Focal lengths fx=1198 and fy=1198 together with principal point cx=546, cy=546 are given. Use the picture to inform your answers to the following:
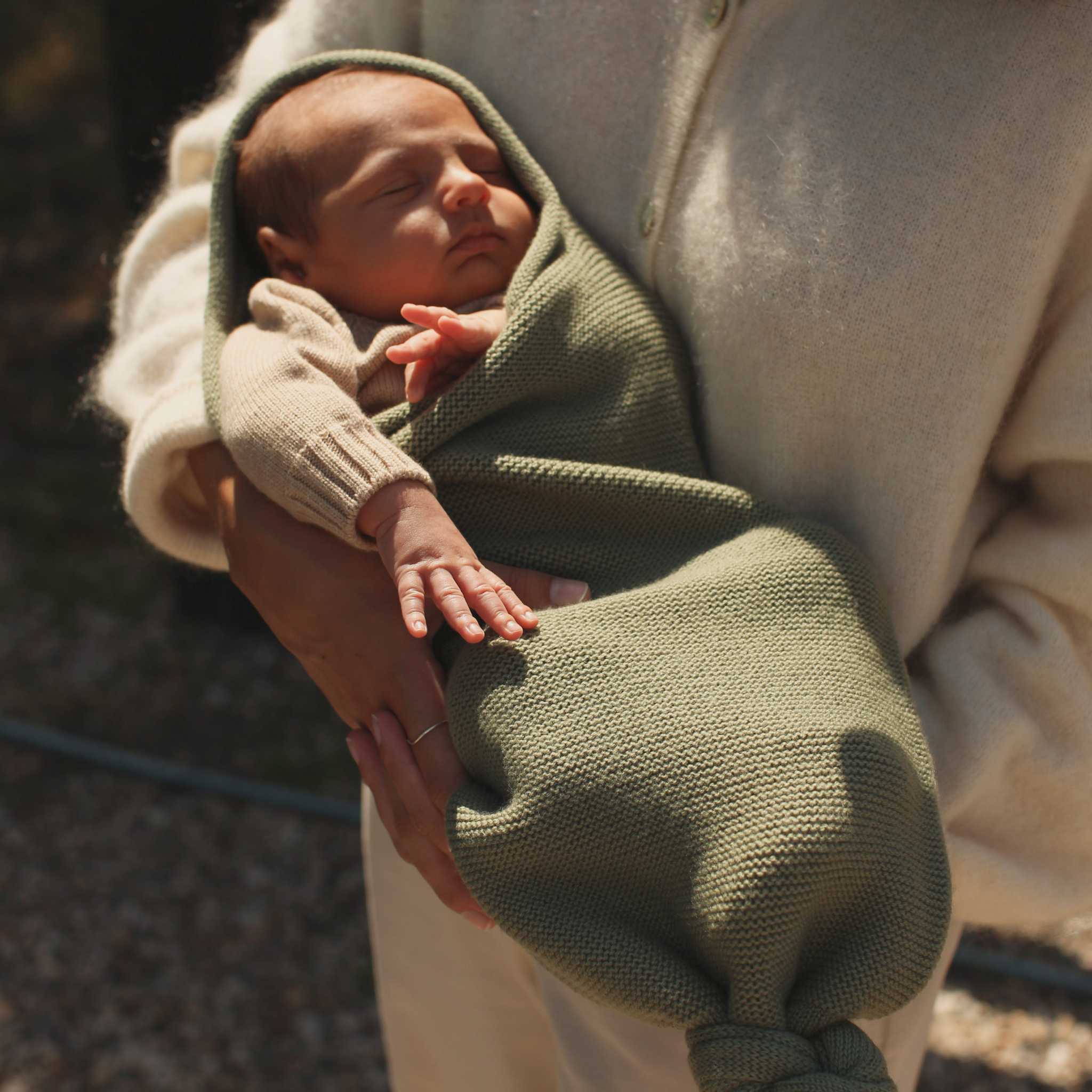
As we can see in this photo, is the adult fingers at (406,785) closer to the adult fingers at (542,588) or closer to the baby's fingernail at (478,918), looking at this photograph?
the baby's fingernail at (478,918)

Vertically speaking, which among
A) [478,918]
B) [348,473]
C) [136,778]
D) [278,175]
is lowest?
[136,778]

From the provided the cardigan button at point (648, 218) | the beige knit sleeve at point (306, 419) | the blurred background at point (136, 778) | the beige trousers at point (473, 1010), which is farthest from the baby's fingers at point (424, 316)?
the blurred background at point (136, 778)

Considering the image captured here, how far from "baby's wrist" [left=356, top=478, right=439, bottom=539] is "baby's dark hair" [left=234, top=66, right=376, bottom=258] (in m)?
0.43

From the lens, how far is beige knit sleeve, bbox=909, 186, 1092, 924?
110 cm

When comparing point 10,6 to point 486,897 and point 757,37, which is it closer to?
point 757,37

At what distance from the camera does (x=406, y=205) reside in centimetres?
137

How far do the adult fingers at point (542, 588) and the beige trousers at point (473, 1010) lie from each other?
443 millimetres

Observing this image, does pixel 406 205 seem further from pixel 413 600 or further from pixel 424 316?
pixel 413 600

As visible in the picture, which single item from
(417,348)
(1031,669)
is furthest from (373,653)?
(1031,669)

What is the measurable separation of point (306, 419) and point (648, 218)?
417 millimetres

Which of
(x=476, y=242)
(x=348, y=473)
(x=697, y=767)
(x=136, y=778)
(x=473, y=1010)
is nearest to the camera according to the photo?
(x=697, y=767)

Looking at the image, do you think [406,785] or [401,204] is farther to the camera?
[401,204]

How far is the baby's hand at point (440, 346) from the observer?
121 cm

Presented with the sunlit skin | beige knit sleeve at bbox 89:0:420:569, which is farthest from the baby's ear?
beige knit sleeve at bbox 89:0:420:569
